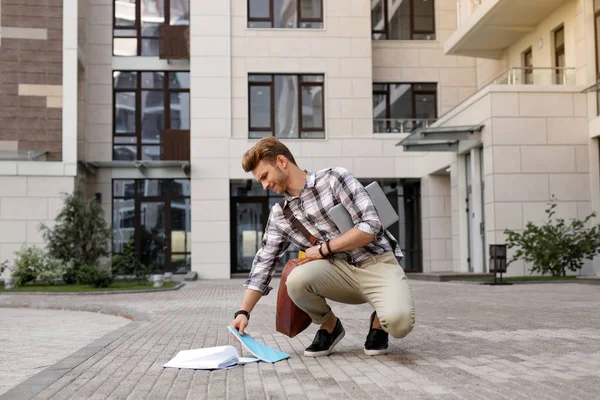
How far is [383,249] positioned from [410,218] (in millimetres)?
23897

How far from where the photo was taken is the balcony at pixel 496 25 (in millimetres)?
22266

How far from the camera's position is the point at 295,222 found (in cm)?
540

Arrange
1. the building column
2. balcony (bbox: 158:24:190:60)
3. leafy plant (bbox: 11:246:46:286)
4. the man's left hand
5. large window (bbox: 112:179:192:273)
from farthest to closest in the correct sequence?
1. large window (bbox: 112:179:192:273)
2. balcony (bbox: 158:24:190:60)
3. the building column
4. leafy plant (bbox: 11:246:46:286)
5. the man's left hand

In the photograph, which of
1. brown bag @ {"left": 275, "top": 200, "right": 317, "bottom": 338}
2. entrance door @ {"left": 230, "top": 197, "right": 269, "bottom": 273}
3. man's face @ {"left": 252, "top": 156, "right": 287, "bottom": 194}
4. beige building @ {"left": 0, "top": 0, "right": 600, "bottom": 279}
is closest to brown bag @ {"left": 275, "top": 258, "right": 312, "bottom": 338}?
brown bag @ {"left": 275, "top": 200, "right": 317, "bottom": 338}

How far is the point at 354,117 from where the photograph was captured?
2828 cm

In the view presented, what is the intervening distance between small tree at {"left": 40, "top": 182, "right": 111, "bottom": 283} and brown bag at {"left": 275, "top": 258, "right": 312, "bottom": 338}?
58.1 ft

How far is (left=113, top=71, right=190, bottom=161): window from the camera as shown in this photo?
1140 inches

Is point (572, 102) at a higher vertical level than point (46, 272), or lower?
higher

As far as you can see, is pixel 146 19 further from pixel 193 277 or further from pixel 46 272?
pixel 46 272

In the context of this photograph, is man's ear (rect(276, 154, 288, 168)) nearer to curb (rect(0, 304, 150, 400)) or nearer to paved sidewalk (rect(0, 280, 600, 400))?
paved sidewalk (rect(0, 280, 600, 400))

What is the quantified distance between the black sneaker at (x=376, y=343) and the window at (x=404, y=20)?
81.9ft

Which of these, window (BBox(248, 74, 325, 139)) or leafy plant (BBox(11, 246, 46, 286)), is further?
window (BBox(248, 74, 325, 139))

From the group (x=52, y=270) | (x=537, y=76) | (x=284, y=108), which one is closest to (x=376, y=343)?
(x=537, y=76)

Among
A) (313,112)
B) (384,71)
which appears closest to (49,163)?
(313,112)
